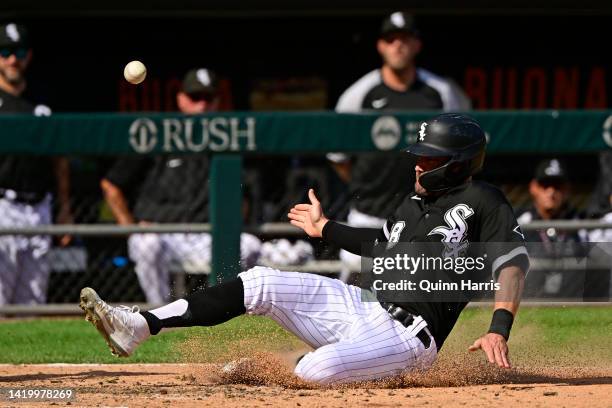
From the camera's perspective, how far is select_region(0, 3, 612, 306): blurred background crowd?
8.23 m

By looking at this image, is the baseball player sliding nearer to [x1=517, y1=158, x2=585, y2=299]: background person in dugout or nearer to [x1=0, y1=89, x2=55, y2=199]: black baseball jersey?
[x1=517, y1=158, x2=585, y2=299]: background person in dugout

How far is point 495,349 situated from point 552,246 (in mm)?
3342

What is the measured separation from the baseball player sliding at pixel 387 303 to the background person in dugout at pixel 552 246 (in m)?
2.57

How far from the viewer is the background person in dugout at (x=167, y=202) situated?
8.13m

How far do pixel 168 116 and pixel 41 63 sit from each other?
83.0 inches

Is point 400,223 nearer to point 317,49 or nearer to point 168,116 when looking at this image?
point 168,116

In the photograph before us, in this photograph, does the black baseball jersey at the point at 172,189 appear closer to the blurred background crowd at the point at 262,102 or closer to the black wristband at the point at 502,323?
the blurred background crowd at the point at 262,102

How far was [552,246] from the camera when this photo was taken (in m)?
8.12

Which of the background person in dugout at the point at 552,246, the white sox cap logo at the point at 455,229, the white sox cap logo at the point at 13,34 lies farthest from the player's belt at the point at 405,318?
the white sox cap logo at the point at 13,34

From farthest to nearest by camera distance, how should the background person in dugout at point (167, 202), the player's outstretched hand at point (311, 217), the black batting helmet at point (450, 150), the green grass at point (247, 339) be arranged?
the background person in dugout at point (167, 202) < the green grass at point (247, 339) < the player's outstretched hand at point (311, 217) < the black batting helmet at point (450, 150)

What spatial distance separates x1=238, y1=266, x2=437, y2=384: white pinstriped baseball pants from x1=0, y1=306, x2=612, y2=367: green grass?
565 millimetres

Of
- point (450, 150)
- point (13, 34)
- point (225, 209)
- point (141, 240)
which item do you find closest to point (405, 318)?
point (450, 150)

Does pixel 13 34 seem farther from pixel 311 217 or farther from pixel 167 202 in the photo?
pixel 311 217

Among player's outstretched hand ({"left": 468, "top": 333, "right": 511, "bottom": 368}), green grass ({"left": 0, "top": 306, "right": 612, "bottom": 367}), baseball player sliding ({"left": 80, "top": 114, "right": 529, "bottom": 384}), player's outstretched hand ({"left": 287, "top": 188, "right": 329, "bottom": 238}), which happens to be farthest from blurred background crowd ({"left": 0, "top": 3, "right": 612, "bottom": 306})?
player's outstretched hand ({"left": 468, "top": 333, "right": 511, "bottom": 368})
